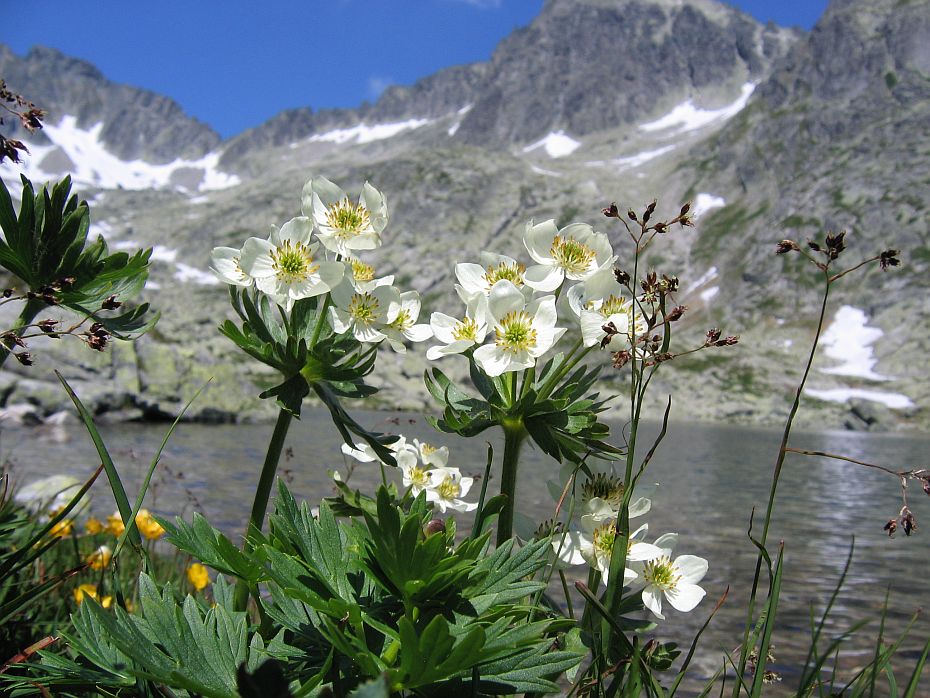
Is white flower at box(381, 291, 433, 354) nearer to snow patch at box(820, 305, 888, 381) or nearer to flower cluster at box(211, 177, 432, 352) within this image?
flower cluster at box(211, 177, 432, 352)

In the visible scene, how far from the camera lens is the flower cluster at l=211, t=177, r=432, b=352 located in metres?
2.30

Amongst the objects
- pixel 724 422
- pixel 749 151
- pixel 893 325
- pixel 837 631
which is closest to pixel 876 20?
pixel 749 151

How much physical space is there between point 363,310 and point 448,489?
3.75 feet

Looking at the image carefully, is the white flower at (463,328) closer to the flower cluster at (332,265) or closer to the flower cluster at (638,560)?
the flower cluster at (332,265)

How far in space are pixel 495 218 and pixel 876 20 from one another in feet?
400

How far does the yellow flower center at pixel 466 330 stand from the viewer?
224 cm

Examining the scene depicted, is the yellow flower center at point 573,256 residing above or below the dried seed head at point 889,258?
above

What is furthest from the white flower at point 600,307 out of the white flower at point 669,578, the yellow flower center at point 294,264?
the yellow flower center at point 294,264

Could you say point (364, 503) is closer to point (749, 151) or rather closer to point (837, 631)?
point (837, 631)

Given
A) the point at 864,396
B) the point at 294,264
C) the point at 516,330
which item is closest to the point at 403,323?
the point at 294,264

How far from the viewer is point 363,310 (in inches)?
94.1

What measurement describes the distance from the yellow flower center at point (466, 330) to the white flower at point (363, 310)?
10.2 inches

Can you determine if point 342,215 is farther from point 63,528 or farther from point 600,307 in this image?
point 63,528

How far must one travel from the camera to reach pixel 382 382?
82.3m
